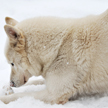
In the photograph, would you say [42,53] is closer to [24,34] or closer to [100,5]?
[24,34]

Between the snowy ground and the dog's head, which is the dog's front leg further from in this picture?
the snowy ground

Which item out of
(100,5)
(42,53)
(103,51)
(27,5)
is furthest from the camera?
(27,5)

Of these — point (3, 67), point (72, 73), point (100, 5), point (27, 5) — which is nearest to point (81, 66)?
point (72, 73)

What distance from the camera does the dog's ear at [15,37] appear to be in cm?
283

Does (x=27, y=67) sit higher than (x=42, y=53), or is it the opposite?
(x=42, y=53)

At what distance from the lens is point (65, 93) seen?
280 cm

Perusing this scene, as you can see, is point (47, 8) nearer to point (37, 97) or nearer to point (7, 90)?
point (7, 90)

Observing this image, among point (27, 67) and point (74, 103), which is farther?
point (27, 67)

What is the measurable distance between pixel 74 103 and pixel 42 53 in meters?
0.98

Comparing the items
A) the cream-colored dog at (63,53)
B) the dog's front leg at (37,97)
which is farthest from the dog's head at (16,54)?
the dog's front leg at (37,97)

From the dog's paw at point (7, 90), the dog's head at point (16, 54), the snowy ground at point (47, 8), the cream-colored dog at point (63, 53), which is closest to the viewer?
the cream-colored dog at point (63, 53)

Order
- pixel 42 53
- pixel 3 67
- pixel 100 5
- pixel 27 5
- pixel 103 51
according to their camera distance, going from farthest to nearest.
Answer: pixel 27 5 < pixel 100 5 < pixel 3 67 < pixel 42 53 < pixel 103 51

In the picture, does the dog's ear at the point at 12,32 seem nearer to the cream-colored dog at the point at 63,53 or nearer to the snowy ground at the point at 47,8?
the cream-colored dog at the point at 63,53

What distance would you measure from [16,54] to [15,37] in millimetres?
315
